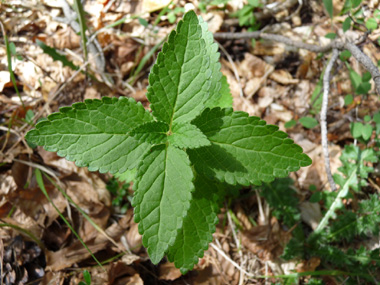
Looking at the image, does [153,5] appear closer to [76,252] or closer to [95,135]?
[95,135]

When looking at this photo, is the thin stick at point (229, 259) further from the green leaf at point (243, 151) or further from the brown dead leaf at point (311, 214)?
the green leaf at point (243, 151)

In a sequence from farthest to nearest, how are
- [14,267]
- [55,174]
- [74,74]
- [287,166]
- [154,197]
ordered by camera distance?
1. [74,74]
2. [55,174]
3. [14,267]
4. [287,166]
5. [154,197]

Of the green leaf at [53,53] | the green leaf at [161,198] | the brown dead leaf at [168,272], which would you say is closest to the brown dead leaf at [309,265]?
the brown dead leaf at [168,272]

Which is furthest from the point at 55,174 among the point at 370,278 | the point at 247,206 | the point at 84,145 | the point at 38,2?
the point at 370,278

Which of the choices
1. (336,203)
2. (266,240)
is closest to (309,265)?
(266,240)

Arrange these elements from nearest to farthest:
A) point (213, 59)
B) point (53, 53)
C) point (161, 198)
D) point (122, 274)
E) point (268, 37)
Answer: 1. point (161, 198)
2. point (213, 59)
3. point (122, 274)
4. point (53, 53)
5. point (268, 37)

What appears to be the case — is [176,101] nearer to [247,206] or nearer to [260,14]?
[247,206]

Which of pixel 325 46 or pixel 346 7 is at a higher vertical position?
pixel 346 7
